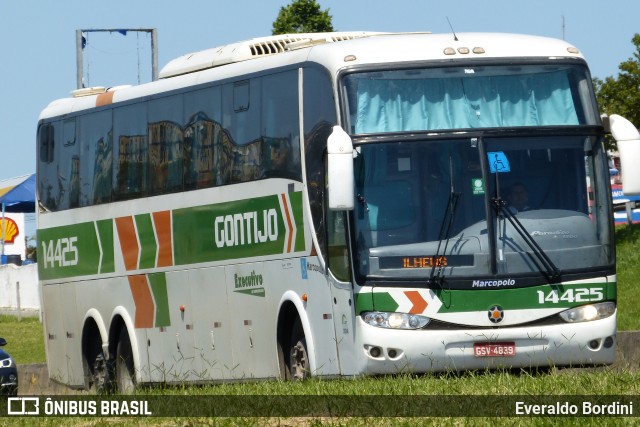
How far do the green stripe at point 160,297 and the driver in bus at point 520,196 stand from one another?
20.1 feet

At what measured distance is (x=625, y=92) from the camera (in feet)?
139

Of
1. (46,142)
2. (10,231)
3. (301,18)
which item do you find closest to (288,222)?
(46,142)

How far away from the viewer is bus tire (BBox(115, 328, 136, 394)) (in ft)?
69.0

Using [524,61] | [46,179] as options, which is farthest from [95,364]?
[524,61]

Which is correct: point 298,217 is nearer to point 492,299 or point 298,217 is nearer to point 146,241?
point 492,299

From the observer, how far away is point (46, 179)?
23.3m

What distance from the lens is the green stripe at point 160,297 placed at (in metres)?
19.8

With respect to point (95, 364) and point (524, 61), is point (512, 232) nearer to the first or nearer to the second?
point (524, 61)

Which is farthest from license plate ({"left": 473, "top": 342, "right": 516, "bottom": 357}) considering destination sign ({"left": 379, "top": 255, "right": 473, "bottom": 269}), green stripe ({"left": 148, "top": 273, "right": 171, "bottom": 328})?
green stripe ({"left": 148, "top": 273, "right": 171, "bottom": 328})

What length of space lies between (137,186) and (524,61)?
253 inches

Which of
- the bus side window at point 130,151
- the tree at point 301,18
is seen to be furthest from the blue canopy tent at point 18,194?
the bus side window at point 130,151

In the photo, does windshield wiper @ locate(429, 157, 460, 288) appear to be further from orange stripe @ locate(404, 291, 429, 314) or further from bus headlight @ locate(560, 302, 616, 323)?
bus headlight @ locate(560, 302, 616, 323)

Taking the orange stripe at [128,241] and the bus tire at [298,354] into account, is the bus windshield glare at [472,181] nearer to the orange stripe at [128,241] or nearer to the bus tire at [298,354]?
the bus tire at [298,354]

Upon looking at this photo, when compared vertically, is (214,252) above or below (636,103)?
below
